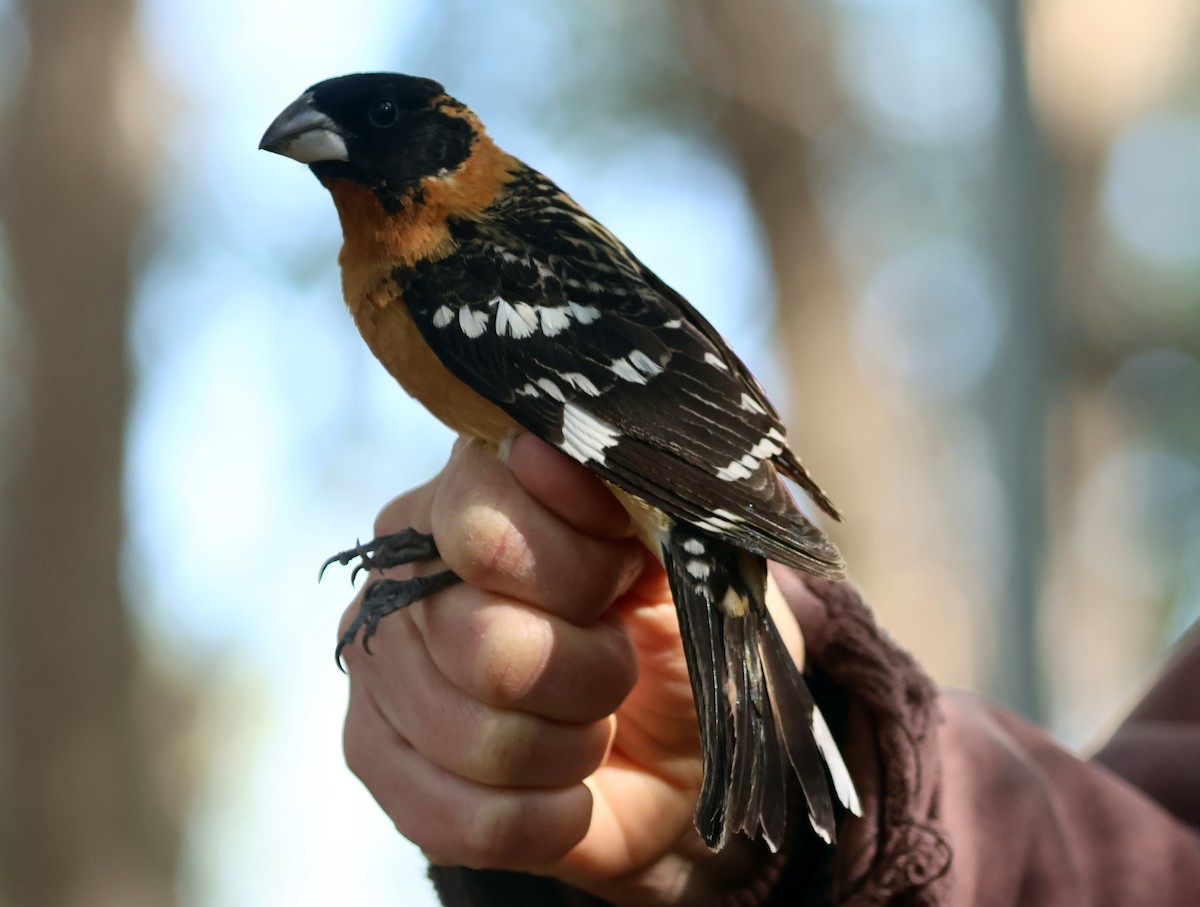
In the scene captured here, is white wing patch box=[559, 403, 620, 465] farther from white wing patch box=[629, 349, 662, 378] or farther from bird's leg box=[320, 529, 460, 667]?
bird's leg box=[320, 529, 460, 667]

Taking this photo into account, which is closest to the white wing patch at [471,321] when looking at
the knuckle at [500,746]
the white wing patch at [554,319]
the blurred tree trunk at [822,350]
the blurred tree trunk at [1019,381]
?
the white wing patch at [554,319]

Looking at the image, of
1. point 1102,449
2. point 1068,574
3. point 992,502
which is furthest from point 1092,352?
point 992,502

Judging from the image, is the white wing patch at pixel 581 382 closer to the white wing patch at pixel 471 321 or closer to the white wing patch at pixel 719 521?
the white wing patch at pixel 471 321

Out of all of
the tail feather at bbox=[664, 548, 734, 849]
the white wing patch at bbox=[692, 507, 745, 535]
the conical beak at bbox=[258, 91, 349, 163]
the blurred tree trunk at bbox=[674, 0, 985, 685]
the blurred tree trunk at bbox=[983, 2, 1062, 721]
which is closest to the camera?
the tail feather at bbox=[664, 548, 734, 849]

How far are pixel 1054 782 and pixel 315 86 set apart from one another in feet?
7.47

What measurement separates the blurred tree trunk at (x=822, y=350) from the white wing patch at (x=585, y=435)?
4.84 meters

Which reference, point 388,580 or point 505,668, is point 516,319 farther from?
point 505,668

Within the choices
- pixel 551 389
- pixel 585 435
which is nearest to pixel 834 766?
pixel 585 435

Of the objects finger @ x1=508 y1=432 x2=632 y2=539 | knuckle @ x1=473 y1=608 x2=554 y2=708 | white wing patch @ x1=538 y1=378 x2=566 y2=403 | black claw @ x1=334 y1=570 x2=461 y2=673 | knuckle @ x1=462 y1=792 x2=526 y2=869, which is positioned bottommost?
knuckle @ x1=462 y1=792 x2=526 y2=869

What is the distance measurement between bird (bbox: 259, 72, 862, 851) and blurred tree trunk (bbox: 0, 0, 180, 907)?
17.7 ft

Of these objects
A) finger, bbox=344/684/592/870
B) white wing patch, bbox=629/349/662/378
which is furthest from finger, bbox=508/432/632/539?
finger, bbox=344/684/592/870

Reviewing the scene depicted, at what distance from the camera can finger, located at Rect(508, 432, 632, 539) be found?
1.77 meters

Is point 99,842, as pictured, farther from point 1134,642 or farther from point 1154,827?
point 1134,642

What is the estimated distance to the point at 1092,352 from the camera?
30.6 feet
